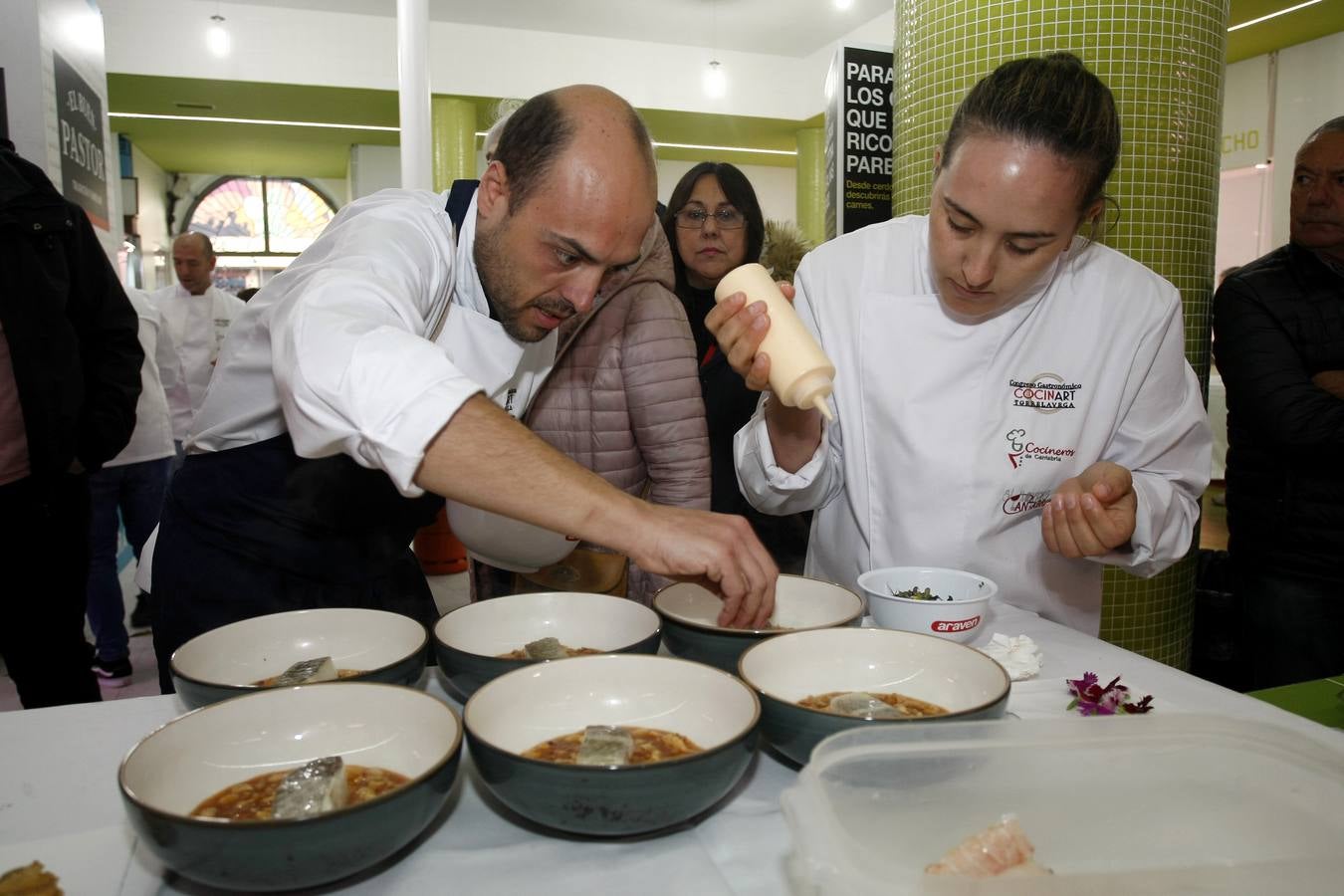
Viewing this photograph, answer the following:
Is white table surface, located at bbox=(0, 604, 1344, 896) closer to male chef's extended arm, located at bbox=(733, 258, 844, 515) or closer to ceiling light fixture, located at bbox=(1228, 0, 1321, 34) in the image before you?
male chef's extended arm, located at bbox=(733, 258, 844, 515)

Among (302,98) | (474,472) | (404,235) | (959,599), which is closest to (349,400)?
(474,472)

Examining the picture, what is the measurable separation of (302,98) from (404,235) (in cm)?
873

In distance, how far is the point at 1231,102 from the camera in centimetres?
790

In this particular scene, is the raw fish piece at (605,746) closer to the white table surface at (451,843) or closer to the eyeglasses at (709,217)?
the white table surface at (451,843)

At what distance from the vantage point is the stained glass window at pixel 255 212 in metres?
14.5

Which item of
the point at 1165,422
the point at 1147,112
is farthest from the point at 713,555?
the point at 1147,112

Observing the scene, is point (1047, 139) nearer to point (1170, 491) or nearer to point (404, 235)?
point (1170, 491)

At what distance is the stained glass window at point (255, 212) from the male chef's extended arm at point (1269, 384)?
14.4 m

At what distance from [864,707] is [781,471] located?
69 cm

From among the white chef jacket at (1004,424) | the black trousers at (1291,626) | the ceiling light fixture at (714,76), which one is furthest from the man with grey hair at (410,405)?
the ceiling light fixture at (714,76)

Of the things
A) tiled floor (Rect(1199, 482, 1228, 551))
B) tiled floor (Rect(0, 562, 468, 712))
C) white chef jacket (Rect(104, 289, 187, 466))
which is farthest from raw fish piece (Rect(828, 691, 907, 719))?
tiled floor (Rect(1199, 482, 1228, 551))

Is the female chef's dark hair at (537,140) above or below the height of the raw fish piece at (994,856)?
above

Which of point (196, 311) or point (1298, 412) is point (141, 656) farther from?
point (1298, 412)

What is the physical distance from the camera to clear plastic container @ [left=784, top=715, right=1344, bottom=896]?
66 centimetres
